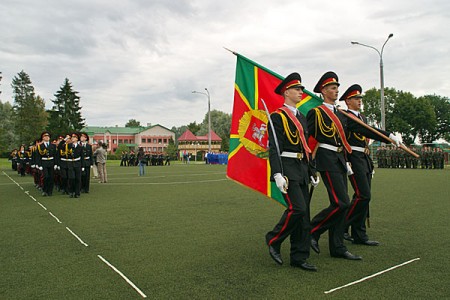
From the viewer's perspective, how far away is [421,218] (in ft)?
26.8

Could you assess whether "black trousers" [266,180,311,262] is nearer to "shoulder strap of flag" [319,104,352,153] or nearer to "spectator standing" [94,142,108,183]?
"shoulder strap of flag" [319,104,352,153]

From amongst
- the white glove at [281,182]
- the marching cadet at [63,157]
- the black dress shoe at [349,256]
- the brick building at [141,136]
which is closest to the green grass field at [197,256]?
the black dress shoe at [349,256]

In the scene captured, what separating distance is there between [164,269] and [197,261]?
499 millimetres

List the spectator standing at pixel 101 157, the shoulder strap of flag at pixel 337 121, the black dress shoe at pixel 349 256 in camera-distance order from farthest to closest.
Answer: the spectator standing at pixel 101 157
the shoulder strap of flag at pixel 337 121
the black dress shoe at pixel 349 256

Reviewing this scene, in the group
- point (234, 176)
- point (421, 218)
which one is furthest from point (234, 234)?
point (421, 218)

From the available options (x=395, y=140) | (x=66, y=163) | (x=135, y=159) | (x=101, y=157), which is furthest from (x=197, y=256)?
(x=135, y=159)

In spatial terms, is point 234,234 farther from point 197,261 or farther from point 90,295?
point 90,295

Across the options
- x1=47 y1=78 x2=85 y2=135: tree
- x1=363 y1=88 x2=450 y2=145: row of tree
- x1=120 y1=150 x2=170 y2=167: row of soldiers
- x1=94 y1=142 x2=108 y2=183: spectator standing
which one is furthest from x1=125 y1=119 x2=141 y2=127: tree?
x1=94 y1=142 x2=108 y2=183: spectator standing

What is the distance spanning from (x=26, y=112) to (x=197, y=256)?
85414 millimetres

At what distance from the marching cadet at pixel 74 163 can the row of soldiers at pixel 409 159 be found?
86.6ft

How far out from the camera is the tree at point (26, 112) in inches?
3184

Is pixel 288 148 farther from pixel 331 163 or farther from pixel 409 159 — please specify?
pixel 409 159

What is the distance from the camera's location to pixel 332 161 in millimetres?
5461

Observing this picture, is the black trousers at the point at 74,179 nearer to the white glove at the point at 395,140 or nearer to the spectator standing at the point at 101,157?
the spectator standing at the point at 101,157
